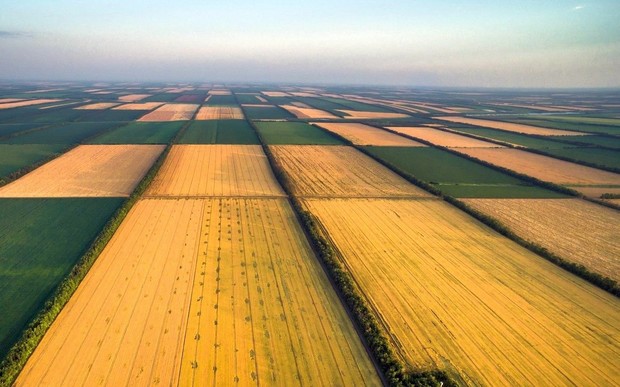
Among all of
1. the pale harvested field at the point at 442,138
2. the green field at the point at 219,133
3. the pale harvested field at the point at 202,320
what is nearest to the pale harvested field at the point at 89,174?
the green field at the point at 219,133

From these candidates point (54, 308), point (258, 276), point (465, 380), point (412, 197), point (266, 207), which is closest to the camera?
point (465, 380)

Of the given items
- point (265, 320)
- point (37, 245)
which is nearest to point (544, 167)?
point (265, 320)

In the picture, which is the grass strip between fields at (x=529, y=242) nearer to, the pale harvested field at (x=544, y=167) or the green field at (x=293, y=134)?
the pale harvested field at (x=544, y=167)

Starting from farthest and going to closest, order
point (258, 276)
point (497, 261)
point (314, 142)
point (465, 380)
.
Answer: point (314, 142) < point (497, 261) < point (258, 276) < point (465, 380)

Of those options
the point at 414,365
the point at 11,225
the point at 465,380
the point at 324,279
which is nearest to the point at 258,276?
the point at 324,279

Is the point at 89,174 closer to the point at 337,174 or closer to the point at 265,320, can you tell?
the point at 337,174

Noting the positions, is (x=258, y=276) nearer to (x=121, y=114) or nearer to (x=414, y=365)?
(x=414, y=365)
